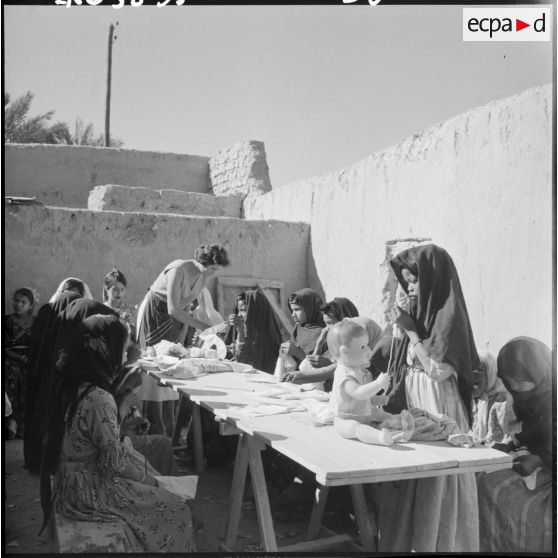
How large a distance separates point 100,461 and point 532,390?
2.05m

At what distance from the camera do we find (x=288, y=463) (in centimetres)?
394

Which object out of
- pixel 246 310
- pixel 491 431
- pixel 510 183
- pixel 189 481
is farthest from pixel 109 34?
pixel 491 431

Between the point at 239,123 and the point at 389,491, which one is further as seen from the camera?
the point at 239,123

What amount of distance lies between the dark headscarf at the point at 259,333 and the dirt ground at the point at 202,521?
1.12 metres

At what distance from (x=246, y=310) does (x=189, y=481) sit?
230cm

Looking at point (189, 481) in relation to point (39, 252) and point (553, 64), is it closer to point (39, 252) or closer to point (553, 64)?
point (553, 64)

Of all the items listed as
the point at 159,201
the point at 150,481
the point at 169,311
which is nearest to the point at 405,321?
the point at 150,481

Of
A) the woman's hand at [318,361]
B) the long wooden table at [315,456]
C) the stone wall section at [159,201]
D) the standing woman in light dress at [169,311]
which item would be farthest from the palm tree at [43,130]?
the woman's hand at [318,361]

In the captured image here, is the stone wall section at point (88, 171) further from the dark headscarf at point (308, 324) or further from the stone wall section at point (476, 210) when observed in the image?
the dark headscarf at point (308, 324)

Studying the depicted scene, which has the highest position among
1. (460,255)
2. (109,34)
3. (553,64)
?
(109,34)

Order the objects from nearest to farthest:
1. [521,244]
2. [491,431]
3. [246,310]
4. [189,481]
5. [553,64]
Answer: [189,481], [553,64], [491,431], [521,244], [246,310]

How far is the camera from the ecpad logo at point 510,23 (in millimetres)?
3254

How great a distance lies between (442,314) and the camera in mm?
3092

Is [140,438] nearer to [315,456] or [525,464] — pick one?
[315,456]
